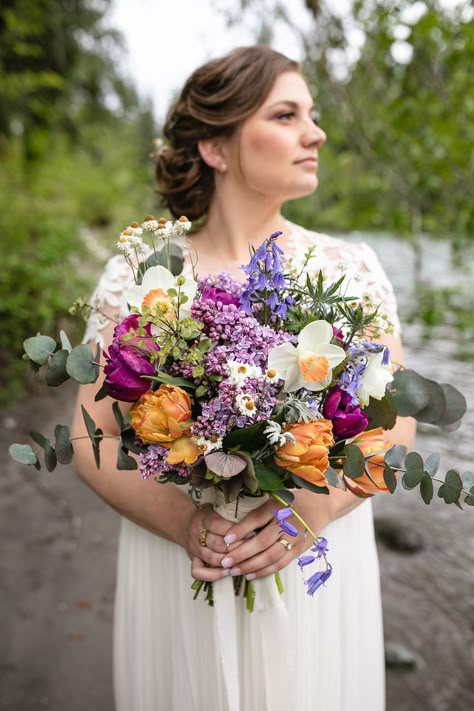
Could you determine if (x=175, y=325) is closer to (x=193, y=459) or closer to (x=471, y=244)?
(x=193, y=459)

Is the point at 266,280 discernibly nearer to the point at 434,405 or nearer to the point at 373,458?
the point at 373,458

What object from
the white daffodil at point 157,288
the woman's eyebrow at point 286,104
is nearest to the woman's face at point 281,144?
the woman's eyebrow at point 286,104

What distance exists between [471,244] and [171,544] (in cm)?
368

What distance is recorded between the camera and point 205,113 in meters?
1.78

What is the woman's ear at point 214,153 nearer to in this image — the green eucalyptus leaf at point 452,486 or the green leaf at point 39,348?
the green leaf at point 39,348

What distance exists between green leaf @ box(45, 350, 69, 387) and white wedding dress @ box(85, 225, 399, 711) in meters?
0.51

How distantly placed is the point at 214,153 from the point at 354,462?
3.70ft

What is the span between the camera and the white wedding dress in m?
1.38

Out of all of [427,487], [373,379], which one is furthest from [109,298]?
[427,487]

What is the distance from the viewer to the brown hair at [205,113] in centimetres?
169

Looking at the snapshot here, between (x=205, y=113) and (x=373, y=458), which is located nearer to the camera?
(x=373, y=458)

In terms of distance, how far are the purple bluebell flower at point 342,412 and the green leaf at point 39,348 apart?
0.53m

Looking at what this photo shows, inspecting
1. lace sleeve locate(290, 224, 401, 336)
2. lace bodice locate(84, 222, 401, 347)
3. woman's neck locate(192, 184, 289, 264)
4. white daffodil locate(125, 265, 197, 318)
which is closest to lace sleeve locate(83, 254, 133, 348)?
lace bodice locate(84, 222, 401, 347)

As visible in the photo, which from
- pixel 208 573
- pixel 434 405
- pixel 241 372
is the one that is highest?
pixel 434 405
